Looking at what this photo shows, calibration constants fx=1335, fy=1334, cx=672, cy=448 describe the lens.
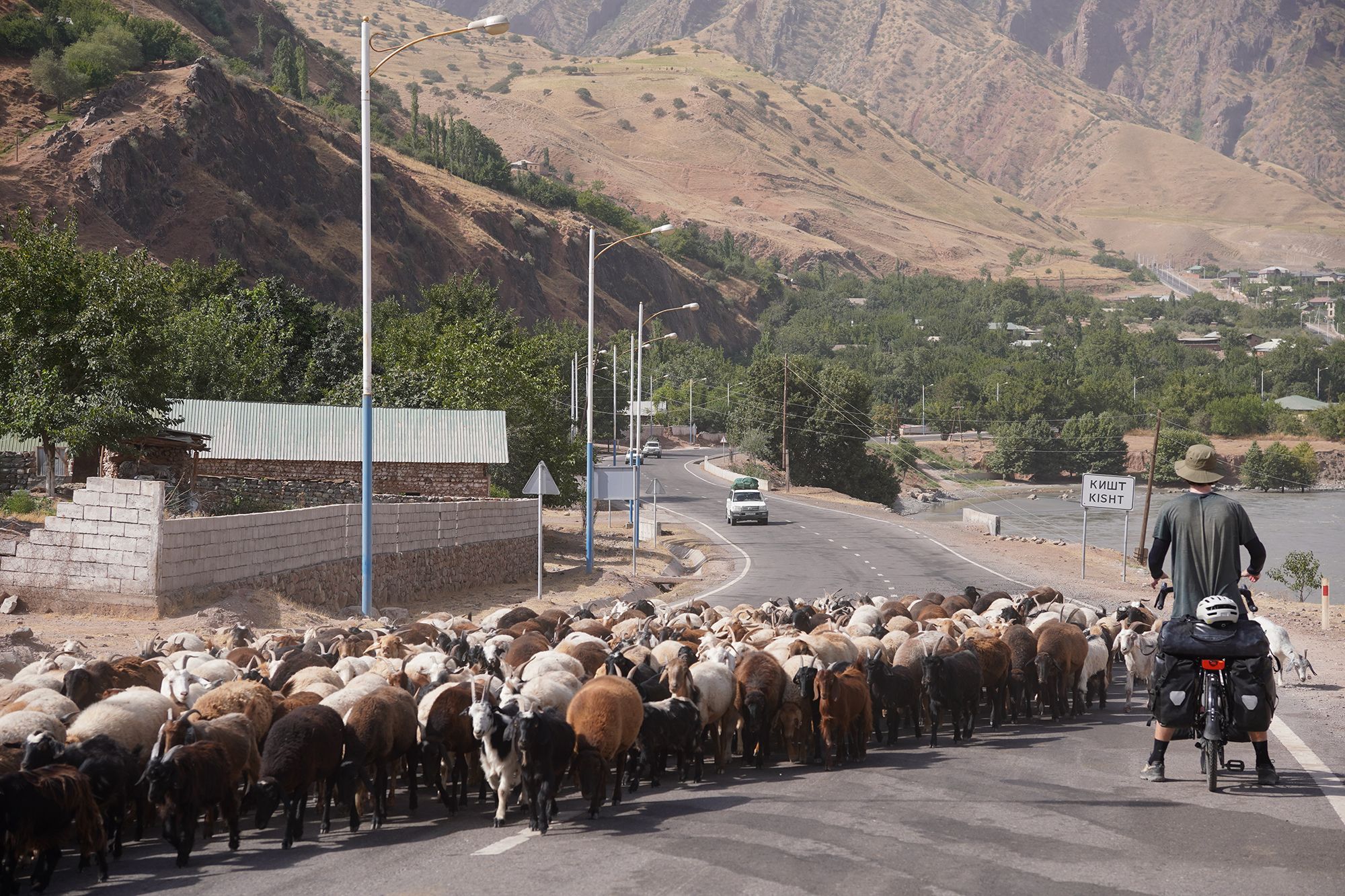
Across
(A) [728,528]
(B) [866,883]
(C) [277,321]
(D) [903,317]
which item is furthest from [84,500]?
(D) [903,317]

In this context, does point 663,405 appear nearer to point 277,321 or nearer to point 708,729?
point 277,321

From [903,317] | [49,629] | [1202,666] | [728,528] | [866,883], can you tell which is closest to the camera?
[866,883]

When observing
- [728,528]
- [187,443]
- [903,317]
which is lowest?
[728,528]

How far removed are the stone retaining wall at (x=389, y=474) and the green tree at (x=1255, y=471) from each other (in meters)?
97.7

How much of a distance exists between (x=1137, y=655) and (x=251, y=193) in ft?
299

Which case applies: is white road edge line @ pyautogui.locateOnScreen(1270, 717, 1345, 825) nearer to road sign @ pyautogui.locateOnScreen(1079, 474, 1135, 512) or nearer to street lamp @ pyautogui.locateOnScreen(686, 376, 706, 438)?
road sign @ pyautogui.locateOnScreen(1079, 474, 1135, 512)

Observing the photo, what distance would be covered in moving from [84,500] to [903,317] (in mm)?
184405

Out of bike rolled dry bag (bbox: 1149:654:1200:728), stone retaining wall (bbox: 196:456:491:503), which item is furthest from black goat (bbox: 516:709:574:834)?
stone retaining wall (bbox: 196:456:491:503)

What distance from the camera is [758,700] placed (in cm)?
1179

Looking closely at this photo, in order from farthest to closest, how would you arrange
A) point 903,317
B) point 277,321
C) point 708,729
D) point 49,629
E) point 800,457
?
point 903,317, point 800,457, point 277,321, point 49,629, point 708,729

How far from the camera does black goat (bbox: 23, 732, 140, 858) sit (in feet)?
28.6

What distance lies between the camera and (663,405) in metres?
121

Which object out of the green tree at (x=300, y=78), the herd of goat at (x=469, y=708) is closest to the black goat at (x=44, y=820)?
the herd of goat at (x=469, y=708)

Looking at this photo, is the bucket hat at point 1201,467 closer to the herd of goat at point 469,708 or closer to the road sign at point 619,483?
the herd of goat at point 469,708
